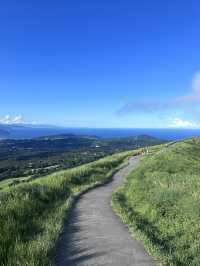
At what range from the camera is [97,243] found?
12570 millimetres

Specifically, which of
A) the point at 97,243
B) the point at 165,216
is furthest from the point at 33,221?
the point at 165,216

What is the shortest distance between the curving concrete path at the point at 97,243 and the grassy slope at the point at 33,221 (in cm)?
43

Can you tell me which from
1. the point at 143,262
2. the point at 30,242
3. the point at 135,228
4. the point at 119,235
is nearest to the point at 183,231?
the point at 135,228

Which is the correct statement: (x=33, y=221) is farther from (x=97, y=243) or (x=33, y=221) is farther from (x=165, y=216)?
(x=165, y=216)

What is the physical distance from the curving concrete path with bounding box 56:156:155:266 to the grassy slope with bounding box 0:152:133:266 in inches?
17.0

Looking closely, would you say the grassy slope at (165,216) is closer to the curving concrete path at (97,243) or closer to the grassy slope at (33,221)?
the curving concrete path at (97,243)

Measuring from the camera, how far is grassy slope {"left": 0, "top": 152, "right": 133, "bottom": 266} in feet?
34.7

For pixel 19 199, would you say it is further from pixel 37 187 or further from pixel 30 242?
pixel 30 242

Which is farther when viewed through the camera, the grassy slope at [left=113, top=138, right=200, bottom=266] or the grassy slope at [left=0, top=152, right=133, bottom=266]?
the grassy slope at [left=113, top=138, right=200, bottom=266]

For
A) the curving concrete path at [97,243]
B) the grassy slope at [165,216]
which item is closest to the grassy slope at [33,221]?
the curving concrete path at [97,243]

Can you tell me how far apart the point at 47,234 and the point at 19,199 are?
16.5ft

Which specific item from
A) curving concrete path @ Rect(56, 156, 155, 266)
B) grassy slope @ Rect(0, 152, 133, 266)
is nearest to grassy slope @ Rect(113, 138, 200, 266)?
curving concrete path @ Rect(56, 156, 155, 266)

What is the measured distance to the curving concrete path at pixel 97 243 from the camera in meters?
10.8

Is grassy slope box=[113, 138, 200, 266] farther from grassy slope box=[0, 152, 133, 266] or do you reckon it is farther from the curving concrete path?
grassy slope box=[0, 152, 133, 266]
